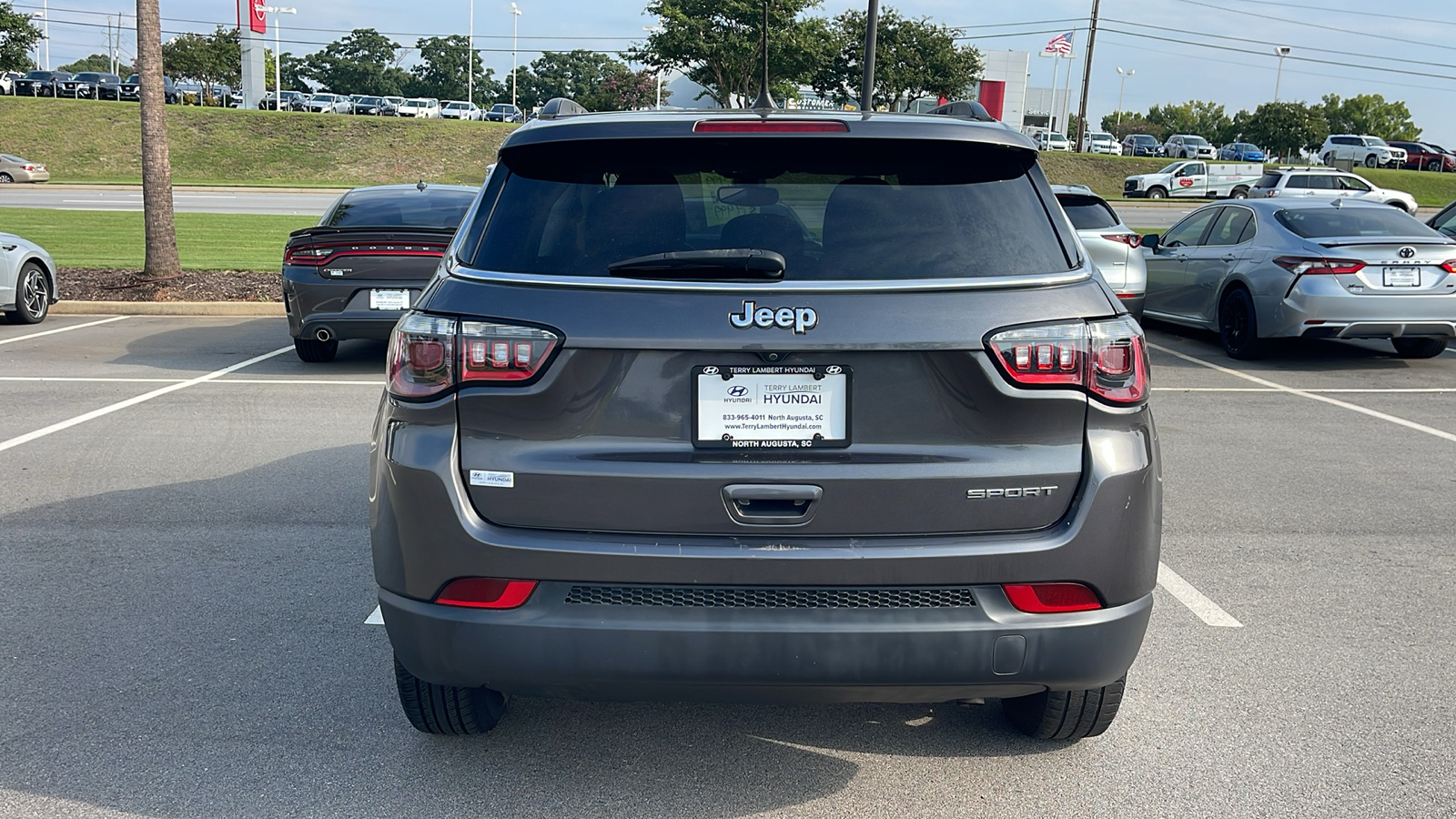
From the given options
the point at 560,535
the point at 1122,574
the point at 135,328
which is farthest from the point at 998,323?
the point at 135,328

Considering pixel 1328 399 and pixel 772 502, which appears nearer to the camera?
pixel 772 502

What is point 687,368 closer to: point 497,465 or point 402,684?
point 497,465

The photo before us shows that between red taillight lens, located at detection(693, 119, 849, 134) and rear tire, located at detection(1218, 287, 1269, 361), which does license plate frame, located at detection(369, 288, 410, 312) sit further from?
rear tire, located at detection(1218, 287, 1269, 361)

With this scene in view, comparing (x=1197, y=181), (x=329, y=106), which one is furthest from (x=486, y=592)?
(x=329, y=106)

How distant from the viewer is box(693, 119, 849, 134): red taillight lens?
3072 millimetres

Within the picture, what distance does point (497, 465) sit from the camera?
2.85 m

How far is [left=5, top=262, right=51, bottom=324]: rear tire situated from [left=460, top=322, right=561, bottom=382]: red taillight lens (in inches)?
475

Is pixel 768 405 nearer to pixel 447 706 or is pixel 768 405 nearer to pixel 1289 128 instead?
pixel 447 706

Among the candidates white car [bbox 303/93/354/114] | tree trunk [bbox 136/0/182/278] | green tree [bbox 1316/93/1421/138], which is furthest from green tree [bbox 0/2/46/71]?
green tree [bbox 1316/93/1421/138]

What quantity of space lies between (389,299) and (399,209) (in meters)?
1.36

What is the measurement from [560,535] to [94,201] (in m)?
34.1

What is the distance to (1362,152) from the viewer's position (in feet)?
199

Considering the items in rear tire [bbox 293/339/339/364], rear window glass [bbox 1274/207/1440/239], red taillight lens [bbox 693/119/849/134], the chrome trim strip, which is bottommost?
rear tire [bbox 293/339/339/364]

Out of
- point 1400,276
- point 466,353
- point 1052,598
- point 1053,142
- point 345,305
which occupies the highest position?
point 1053,142
